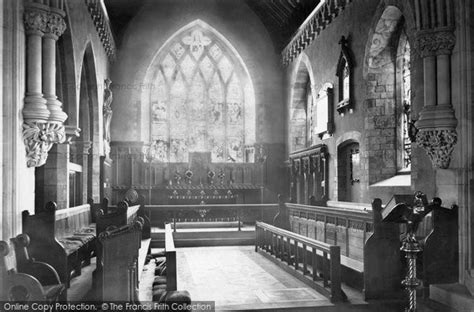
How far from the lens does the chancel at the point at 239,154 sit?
16.0 ft

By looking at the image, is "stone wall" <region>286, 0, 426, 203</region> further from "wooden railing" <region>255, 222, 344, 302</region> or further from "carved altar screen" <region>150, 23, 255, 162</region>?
"carved altar screen" <region>150, 23, 255, 162</region>

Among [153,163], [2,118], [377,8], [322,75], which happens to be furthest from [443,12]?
[153,163]

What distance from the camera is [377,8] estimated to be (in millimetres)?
9031

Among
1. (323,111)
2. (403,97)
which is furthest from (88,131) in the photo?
(403,97)

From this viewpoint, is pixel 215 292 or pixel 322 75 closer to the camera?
pixel 215 292

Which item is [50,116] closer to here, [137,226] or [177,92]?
[137,226]

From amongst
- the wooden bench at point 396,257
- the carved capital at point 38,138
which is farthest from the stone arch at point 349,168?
the carved capital at point 38,138

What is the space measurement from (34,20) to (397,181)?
20.5ft

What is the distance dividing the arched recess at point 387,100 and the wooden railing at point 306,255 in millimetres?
2132

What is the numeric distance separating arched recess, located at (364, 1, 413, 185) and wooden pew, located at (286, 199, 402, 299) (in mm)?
1809

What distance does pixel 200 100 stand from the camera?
621 inches

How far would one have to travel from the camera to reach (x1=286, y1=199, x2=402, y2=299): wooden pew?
528 centimetres

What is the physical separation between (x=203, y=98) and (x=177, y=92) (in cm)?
79

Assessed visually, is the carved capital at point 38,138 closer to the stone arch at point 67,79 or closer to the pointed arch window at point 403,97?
the stone arch at point 67,79
